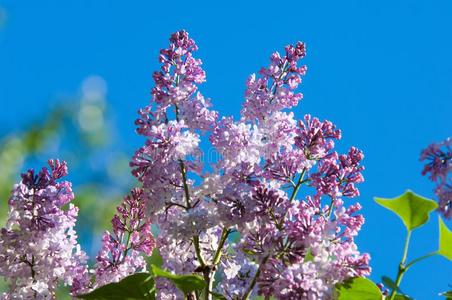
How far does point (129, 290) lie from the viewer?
1.24 m

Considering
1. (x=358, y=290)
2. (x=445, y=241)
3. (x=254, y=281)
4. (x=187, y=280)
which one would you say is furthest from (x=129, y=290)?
(x=445, y=241)

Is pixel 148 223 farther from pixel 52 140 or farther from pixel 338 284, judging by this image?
pixel 52 140

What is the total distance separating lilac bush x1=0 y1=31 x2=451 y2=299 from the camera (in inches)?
49.2

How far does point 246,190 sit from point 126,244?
1.14 ft

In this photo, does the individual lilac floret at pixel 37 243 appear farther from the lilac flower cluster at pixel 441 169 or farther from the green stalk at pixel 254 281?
the lilac flower cluster at pixel 441 169

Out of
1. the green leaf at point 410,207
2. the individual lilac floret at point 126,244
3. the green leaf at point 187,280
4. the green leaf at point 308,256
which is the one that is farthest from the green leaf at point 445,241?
the individual lilac floret at point 126,244

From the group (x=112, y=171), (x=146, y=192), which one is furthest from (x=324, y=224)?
(x=112, y=171)

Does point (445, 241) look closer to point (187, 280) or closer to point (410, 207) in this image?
point (410, 207)

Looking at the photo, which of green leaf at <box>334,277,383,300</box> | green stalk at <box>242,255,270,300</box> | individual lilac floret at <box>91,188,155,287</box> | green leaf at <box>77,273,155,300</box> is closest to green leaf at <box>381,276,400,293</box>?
green leaf at <box>334,277,383,300</box>

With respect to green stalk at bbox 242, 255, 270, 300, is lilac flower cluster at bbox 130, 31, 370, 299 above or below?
above

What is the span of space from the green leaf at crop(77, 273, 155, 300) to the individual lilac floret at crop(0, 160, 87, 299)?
201 millimetres

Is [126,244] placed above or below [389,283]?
above

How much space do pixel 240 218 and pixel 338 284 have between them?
0.20m

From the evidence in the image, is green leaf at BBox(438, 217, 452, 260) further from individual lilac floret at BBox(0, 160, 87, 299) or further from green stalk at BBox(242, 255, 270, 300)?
individual lilac floret at BBox(0, 160, 87, 299)
